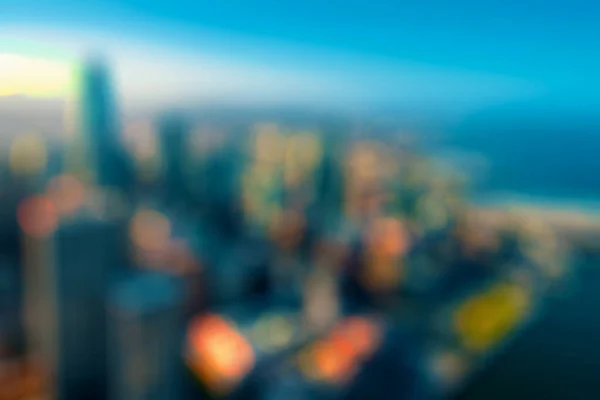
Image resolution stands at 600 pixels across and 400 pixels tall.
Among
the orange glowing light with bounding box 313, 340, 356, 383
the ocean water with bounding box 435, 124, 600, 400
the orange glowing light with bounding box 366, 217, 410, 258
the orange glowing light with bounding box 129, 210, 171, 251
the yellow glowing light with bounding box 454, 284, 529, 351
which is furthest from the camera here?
the orange glowing light with bounding box 129, 210, 171, 251

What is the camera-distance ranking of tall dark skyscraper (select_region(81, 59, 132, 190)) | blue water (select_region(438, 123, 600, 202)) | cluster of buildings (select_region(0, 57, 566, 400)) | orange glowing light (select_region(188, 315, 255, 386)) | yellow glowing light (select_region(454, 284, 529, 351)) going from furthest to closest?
yellow glowing light (select_region(454, 284, 529, 351)) < orange glowing light (select_region(188, 315, 255, 386)) < cluster of buildings (select_region(0, 57, 566, 400)) < tall dark skyscraper (select_region(81, 59, 132, 190)) < blue water (select_region(438, 123, 600, 202))

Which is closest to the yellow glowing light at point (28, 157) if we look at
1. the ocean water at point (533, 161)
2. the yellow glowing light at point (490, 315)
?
the ocean water at point (533, 161)

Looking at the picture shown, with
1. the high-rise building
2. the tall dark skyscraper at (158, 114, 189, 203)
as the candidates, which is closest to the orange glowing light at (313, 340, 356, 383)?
the high-rise building

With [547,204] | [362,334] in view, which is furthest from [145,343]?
[547,204]

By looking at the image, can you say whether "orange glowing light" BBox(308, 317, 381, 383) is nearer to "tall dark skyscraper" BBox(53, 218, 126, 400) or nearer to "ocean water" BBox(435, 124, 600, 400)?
"ocean water" BBox(435, 124, 600, 400)

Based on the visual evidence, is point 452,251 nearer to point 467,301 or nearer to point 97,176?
point 467,301

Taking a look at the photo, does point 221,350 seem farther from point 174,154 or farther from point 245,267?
point 174,154
